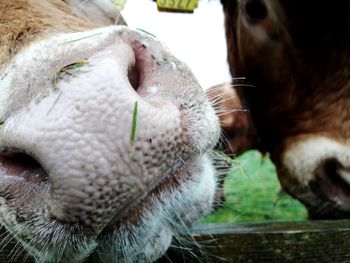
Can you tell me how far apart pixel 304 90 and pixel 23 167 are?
2641mm

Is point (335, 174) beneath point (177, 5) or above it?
beneath

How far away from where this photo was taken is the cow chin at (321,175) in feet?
11.9

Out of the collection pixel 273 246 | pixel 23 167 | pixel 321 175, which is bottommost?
pixel 321 175

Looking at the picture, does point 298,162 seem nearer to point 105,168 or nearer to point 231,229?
point 231,229

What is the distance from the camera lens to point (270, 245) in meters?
2.35

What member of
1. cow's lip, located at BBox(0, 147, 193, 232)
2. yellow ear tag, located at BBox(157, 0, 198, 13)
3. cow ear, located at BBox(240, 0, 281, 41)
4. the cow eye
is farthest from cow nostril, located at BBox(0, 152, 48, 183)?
the cow eye

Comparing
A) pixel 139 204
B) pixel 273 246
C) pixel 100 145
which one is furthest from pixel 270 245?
pixel 100 145

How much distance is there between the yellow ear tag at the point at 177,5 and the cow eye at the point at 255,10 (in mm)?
714

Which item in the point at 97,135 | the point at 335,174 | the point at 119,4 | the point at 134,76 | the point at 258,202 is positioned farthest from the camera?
the point at 258,202

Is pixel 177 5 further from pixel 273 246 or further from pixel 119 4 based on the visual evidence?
pixel 273 246

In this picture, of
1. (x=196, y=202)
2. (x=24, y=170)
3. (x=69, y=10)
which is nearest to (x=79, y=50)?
(x=24, y=170)

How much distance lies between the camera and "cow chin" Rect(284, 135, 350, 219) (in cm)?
363

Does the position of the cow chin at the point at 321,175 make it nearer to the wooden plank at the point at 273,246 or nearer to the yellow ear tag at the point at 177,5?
the yellow ear tag at the point at 177,5

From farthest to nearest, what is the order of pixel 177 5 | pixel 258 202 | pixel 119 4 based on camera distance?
pixel 258 202
pixel 177 5
pixel 119 4
